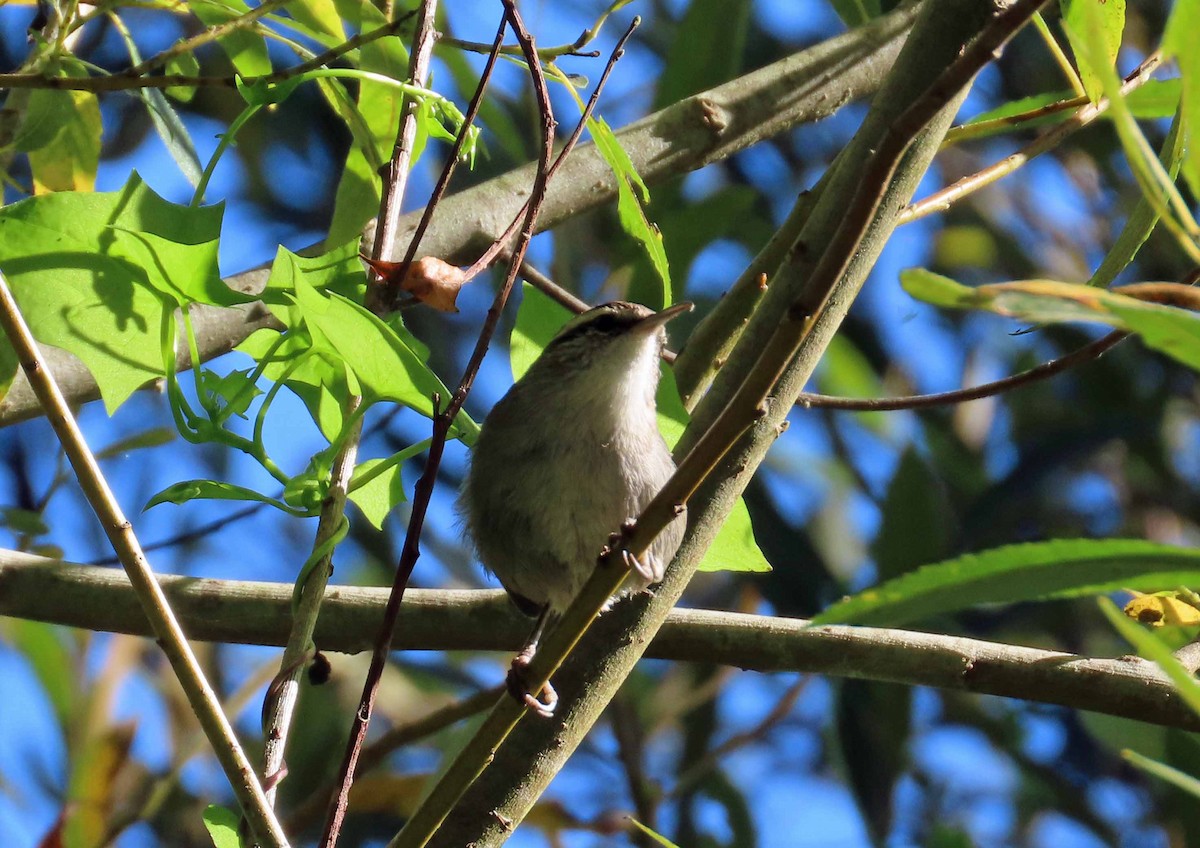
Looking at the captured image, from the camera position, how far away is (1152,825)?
586cm

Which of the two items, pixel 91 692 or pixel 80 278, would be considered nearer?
pixel 80 278

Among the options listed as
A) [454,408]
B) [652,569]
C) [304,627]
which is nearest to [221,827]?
[304,627]

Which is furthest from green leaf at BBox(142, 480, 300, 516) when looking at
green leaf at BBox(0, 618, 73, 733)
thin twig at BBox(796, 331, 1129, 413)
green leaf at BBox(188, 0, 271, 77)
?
green leaf at BBox(0, 618, 73, 733)

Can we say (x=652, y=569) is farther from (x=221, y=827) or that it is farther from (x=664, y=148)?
(x=664, y=148)

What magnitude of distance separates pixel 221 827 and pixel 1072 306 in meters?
1.43

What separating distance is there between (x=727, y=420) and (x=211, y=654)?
235 inches

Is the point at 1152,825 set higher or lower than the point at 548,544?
higher

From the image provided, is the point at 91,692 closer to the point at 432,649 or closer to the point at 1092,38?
the point at 432,649

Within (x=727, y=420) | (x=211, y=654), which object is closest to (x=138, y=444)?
(x=727, y=420)

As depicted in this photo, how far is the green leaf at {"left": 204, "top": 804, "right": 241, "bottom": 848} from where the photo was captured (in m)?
1.87

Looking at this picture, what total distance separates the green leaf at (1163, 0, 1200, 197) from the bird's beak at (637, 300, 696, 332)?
1.59 meters

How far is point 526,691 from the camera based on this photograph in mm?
1779

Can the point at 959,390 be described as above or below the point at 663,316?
above

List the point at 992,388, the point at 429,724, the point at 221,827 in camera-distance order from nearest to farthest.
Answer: the point at 221,827
the point at 992,388
the point at 429,724
